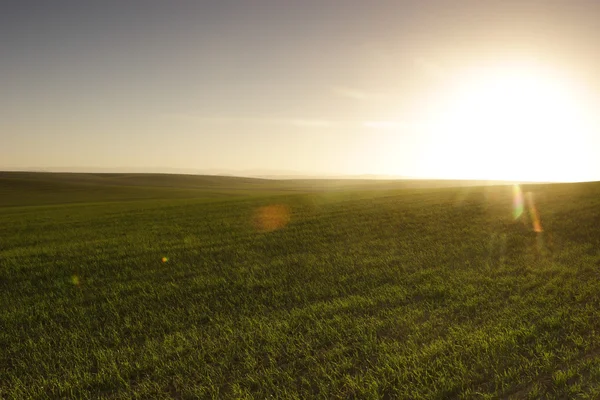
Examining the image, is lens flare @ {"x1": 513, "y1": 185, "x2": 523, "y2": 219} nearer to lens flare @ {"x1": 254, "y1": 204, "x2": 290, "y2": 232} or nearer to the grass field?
the grass field

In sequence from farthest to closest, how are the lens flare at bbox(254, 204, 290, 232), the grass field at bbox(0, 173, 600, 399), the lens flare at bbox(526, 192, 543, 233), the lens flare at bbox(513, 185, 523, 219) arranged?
the lens flare at bbox(254, 204, 290, 232), the lens flare at bbox(513, 185, 523, 219), the lens flare at bbox(526, 192, 543, 233), the grass field at bbox(0, 173, 600, 399)

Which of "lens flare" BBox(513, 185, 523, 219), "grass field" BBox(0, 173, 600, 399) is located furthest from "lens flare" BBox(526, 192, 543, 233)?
"lens flare" BBox(513, 185, 523, 219)

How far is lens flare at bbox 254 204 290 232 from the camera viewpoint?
22842 millimetres

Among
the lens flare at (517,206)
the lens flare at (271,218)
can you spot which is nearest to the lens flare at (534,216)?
Answer: the lens flare at (517,206)

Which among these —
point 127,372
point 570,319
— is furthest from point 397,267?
point 127,372

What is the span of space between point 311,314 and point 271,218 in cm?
1697

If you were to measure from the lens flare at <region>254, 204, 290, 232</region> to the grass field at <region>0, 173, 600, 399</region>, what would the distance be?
2.17 m

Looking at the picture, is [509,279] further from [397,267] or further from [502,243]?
[502,243]

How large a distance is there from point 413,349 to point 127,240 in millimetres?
17329

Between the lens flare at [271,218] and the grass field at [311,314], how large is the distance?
217 centimetres

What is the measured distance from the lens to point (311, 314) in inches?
379

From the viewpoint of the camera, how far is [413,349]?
7.52 metres

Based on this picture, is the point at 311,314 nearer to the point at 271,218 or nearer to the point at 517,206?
the point at 271,218

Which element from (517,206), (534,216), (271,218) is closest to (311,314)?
(271,218)
